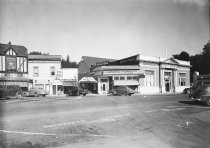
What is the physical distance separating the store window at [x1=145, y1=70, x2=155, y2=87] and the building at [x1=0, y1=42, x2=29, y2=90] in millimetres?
23495

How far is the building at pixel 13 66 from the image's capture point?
1435 inches

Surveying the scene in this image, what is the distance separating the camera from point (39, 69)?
132ft

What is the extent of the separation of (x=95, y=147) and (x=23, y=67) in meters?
35.5

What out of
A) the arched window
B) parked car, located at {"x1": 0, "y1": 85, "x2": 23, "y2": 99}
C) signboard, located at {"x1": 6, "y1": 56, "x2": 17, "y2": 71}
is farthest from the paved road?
the arched window

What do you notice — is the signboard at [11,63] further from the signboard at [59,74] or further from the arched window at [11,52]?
the signboard at [59,74]

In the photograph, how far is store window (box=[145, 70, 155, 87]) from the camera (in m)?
43.9

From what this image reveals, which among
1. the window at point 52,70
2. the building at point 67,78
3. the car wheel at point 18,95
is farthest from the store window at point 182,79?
the car wheel at point 18,95

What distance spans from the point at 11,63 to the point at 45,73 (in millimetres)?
6209

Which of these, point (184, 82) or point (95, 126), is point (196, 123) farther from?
point (184, 82)

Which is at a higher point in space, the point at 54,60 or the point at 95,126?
the point at 54,60

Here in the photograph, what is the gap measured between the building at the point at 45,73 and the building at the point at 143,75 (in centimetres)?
801

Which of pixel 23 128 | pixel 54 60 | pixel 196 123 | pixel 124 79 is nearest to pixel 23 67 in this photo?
pixel 54 60

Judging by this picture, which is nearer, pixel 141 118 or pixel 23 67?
pixel 141 118

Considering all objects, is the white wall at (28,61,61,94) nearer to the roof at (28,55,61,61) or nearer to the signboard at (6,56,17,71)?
the roof at (28,55,61,61)
